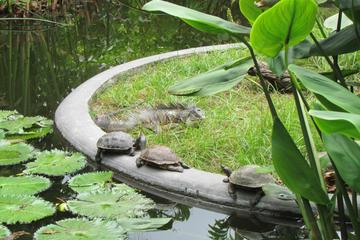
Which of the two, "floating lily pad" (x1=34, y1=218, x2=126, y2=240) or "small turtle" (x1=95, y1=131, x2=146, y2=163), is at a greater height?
"small turtle" (x1=95, y1=131, x2=146, y2=163)

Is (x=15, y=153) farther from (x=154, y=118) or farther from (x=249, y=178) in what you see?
(x=249, y=178)

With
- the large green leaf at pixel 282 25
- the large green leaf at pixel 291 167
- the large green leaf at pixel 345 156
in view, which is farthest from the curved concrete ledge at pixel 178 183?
the large green leaf at pixel 282 25

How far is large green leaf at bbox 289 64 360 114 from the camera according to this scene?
1379 millimetres

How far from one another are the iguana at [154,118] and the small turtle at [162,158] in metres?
0.61

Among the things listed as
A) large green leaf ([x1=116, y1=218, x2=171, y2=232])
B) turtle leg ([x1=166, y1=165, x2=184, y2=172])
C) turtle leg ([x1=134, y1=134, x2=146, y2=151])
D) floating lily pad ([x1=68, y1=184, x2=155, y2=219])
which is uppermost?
turtle leg ([x1=134, y1=134, x2=146, y2=151])

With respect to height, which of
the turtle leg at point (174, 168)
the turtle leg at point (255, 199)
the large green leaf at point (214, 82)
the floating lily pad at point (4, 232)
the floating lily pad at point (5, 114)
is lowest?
Answer: the floating lily pad at point (4, 232)

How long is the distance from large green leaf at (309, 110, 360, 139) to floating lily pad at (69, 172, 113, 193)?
1.73 meters

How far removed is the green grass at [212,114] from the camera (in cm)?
302

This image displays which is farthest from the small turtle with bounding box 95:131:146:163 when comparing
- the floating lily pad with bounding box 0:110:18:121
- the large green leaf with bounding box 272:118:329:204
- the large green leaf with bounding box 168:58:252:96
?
the large green leaf with bounding box 272:118:329:204

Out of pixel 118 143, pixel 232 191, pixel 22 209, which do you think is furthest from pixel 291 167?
pixel 118 143

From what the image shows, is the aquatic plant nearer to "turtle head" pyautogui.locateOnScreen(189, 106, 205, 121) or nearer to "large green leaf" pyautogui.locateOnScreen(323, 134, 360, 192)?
"turtle head" pyautogui.locateOnScreen(189, 106, 205, 121)

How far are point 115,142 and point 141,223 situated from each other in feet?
2.12

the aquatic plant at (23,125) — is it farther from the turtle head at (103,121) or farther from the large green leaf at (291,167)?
the large green leaf at (291,167)

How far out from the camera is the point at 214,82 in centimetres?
175
